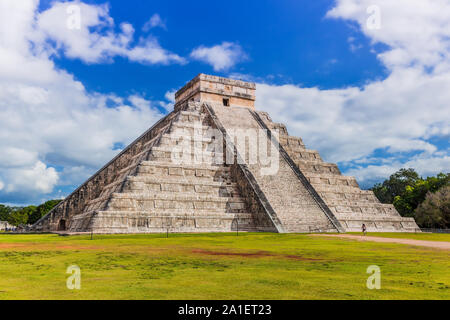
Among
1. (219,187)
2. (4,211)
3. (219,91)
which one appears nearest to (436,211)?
(219,91)

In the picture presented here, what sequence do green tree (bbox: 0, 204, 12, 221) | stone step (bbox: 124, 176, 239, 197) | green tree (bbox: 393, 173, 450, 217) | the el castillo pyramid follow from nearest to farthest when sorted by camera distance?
the el castillo pyramid, stone step (bbox: 124, 176, 239, 197), green tree (bbox: 393, 173, 450, 217), green tree (bbox: 0, 204, 12, 221)

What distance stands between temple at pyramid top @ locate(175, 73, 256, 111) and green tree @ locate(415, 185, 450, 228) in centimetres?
1778

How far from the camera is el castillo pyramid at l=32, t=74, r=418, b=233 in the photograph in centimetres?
2062

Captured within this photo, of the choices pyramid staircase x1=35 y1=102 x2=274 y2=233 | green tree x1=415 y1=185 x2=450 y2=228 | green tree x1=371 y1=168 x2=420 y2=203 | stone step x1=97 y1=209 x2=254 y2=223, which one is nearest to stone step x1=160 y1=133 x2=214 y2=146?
pyramid staircase x1=35 y1=102 x2=274 y2=233

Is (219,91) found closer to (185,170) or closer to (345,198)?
(185,170)

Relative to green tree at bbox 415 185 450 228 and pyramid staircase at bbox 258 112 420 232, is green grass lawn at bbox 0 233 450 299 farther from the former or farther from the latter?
green tree at bbox 415 185 450 228

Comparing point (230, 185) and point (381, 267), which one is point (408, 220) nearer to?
point (230, 185)

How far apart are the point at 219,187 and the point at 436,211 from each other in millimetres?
21365

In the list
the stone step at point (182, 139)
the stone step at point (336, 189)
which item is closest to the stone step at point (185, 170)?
the stone step at point (182, 139)

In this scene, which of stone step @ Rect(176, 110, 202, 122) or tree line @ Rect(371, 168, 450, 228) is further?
tree line @ Rect(371, 168, 450, 228)

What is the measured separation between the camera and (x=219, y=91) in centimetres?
3347

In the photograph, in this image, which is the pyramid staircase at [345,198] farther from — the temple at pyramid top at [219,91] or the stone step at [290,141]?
the temple at pyramid top at [219,91]

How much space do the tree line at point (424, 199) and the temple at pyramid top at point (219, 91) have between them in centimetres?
1788
